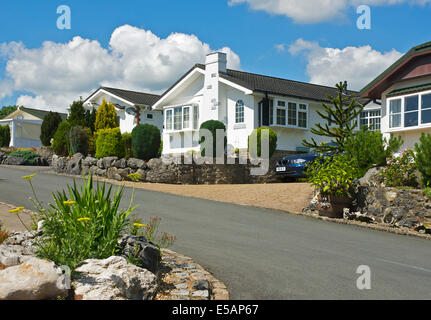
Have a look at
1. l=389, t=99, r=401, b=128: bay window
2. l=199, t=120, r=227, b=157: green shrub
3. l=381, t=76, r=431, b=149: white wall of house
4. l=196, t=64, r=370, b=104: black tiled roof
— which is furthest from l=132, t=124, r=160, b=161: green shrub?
l=389, t=99, r=401, b=128: bay window

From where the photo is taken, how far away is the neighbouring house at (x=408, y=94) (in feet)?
59.7

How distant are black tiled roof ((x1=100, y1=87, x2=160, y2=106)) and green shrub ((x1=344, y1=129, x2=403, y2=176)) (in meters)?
22.0

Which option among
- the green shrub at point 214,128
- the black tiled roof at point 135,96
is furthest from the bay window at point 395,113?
the black tiled roof at point 135,96

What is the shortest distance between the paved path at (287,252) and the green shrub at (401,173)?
8.94 ft

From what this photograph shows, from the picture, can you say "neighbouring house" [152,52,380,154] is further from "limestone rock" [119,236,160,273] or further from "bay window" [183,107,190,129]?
"limestone rock" [119,236,160,273]

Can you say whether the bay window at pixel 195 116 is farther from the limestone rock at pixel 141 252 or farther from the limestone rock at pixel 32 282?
the limestone rock at pixel 32 282

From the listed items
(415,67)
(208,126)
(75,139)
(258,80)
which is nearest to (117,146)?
(75,139)

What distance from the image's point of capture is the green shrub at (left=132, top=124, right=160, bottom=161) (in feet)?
73.8

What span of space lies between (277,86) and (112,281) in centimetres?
2636

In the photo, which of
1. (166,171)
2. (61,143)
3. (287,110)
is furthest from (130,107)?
(166,171)

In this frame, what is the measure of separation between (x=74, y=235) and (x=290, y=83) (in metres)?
29.1

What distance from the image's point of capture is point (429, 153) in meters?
A: 13.1

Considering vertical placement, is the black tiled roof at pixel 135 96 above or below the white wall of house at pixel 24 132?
above
